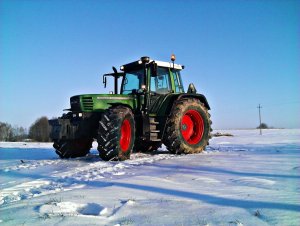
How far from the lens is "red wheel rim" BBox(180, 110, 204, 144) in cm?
972

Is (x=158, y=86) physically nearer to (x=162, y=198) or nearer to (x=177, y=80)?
(x=177, y=80)

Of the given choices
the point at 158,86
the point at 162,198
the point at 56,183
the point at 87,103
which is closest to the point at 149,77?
the point at 158,86

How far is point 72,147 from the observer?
8.94 metres

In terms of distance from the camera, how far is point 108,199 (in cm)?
335

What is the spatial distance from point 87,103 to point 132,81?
77.7 inches

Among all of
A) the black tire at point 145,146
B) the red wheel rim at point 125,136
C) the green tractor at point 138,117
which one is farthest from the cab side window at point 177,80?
the red wheel rim at point 125,136

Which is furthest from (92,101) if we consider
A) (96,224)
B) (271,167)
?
(96,224)

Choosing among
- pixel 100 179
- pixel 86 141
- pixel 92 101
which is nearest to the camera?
pixel 100 179

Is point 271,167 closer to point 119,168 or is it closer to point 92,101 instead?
point 119,168

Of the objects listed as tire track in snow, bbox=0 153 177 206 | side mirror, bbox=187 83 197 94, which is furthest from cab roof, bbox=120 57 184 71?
tire track in snow, bbox=0 153 177 206

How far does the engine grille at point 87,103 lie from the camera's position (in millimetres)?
8133

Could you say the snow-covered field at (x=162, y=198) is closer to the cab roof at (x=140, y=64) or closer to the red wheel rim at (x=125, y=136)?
the red wheel rim at (x=125, y=136)

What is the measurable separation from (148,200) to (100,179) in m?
1.76

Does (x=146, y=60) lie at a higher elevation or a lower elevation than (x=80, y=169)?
higher
